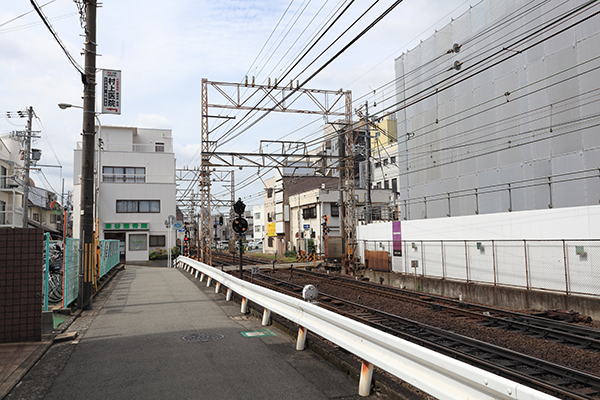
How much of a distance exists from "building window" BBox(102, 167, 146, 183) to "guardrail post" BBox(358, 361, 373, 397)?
145 feet

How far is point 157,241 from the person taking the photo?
44.7 m

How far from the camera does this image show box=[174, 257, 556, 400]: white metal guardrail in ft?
11.3

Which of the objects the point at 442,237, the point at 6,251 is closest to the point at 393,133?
the point at 442,237

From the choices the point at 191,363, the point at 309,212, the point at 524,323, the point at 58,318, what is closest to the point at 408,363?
the point at 191,363

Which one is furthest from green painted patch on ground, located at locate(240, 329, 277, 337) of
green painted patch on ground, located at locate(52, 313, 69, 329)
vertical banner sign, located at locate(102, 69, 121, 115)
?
vertical banner sign, located at locate(102, 69, 121, 115)

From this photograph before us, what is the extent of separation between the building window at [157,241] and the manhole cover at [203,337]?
124ft

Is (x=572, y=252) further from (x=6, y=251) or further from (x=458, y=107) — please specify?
(x=6, y=251)

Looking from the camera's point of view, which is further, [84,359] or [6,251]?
[6,251]

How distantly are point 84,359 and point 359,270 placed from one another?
23.3 metres

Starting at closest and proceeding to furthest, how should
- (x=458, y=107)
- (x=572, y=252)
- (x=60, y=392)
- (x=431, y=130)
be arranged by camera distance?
1. (x=60, y=392)
2. (x=572, y=252)
3. (x=458, y=107)
4. (x=431, y=130)

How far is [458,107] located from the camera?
27344 mm

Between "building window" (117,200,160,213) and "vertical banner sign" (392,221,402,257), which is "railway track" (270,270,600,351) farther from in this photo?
"building window" (117,200,160,213)

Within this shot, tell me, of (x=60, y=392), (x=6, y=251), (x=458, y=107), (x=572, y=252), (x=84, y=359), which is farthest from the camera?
(x=458, y=107)

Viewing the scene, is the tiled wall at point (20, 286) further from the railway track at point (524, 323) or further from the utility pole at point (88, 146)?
the railway track at point (524, 323)
